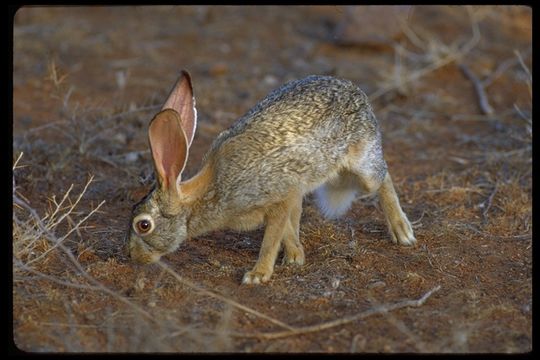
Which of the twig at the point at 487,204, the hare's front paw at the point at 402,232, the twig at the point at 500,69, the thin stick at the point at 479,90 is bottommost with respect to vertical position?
the twig at the point at 500,69

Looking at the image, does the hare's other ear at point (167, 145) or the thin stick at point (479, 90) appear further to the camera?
the thin stick at point (479, 90)

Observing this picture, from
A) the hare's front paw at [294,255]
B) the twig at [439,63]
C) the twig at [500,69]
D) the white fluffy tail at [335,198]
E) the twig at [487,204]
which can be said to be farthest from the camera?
the twig at [500,69]

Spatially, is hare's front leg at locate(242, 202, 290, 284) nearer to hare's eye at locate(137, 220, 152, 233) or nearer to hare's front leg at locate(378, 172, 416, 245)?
hare's eye at locate(137, 220, 152, 233)

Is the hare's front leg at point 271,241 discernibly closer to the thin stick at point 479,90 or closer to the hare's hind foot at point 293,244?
the hare's hind foot at point 293,244

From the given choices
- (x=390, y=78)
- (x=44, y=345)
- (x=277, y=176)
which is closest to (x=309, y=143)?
(x=277, y=176)

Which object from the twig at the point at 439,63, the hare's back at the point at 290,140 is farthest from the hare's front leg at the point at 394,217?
the twig at the point at 439,63

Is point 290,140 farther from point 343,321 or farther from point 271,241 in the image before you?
point 343,321

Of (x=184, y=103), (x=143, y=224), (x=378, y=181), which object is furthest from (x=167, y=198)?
(x=378, y=181)
